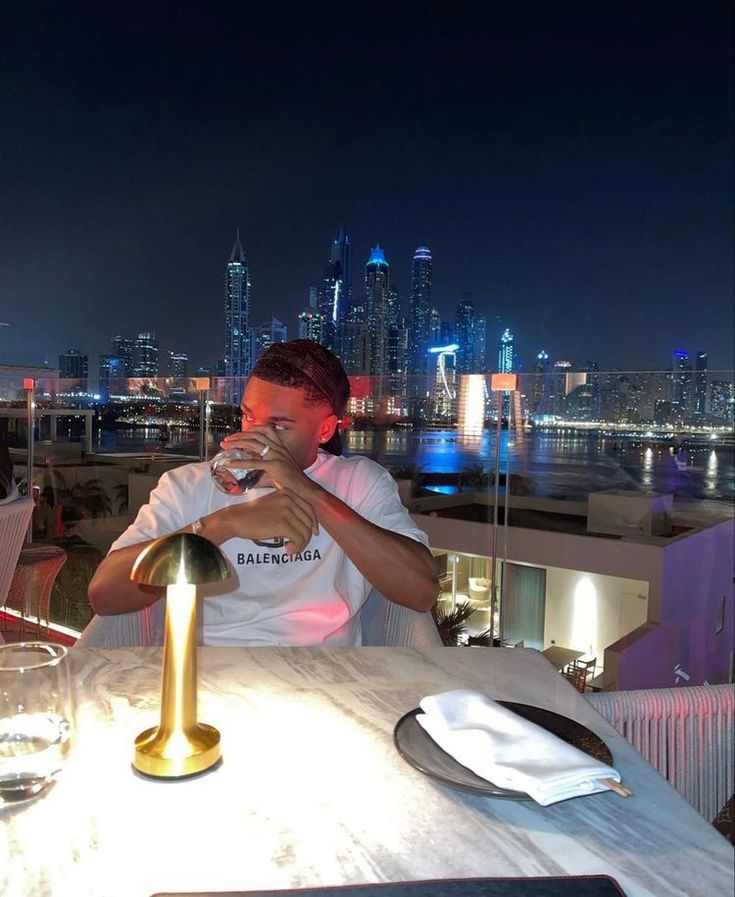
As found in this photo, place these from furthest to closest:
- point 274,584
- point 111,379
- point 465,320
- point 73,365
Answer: point 465,320 → point 73,365 → point 111,379 → point 274,584

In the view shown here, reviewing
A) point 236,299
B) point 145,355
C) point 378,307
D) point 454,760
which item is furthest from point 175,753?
point 378,307

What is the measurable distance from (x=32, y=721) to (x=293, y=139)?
748 centimetres

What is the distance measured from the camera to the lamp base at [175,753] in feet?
2.39

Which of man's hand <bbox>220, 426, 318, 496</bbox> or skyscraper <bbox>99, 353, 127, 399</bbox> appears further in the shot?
skyscraper <bbox>99, 353, 127, 399</bbox>

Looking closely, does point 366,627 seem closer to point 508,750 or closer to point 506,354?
point 508,750

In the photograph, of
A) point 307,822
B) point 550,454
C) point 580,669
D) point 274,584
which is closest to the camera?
point 307,822

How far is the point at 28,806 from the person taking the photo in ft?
2.20

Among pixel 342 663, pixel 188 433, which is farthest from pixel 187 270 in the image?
pixel 342 663

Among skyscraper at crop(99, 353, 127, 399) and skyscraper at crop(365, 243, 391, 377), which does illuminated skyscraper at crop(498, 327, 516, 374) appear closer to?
skyscraper at crop(365, 243, 391, 377)

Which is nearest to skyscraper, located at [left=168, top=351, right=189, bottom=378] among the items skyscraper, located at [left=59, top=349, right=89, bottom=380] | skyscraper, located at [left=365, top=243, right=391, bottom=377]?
skyscraper, located at [left=59, top=349, right=89, bottom=380]

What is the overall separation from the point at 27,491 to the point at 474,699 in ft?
13.6

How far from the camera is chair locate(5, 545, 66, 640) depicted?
2.74 metres

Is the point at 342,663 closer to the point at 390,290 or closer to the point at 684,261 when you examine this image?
the point at 390,290

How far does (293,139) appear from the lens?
7.26 meters
